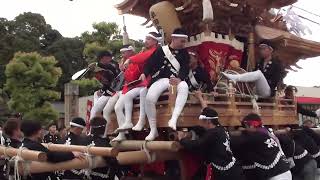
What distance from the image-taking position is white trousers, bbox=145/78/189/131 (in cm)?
517

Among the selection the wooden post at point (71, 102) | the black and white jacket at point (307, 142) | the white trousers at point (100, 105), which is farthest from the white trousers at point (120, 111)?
the wooden post at point (71, 102)

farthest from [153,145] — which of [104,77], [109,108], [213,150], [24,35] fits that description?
[24,35]

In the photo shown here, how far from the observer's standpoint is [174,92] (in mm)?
5277

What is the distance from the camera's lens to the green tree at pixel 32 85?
79.0ft

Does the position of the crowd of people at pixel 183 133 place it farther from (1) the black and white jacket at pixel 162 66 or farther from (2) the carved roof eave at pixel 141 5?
(2) the carved roof eave at pixel 141 5

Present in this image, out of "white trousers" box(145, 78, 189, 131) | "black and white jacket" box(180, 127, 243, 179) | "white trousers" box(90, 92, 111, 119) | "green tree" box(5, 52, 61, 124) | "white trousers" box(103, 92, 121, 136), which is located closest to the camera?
"black and white jacket" box(180, 127, 243, 179)

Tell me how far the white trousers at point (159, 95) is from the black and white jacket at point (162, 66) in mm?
106

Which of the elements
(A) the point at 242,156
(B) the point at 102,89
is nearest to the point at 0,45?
(B) the point at 102,89

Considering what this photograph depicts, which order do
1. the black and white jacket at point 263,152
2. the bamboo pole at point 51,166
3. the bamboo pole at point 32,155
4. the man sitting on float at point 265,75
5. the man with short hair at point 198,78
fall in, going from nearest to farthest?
1. the bamboo pole at point 32,155
2. the bamboo pole at point 51,166
3. the black and white jacket at point 263,152
4. the man with short hair at point 198,78
5. the man sitting on float at point 265,75

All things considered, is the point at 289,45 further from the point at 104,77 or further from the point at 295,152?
the point at 104,77

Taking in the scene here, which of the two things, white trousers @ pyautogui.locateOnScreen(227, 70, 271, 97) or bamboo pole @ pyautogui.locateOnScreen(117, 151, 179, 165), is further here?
white trousers @ pyautogui.locateOnScreen(227, 70, 271, 97)

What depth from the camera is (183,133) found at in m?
5.29

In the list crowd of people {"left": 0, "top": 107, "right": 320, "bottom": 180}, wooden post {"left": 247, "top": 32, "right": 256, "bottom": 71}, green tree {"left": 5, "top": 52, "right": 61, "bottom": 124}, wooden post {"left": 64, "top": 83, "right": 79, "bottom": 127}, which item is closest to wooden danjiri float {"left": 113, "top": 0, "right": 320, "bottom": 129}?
wooden post {"left": 247, "top": 32, "right": 256, "bottom": 71}

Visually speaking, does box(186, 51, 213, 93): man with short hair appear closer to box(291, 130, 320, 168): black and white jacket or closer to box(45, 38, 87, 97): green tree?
box(291, 130, 320, 168): black and white jacket
